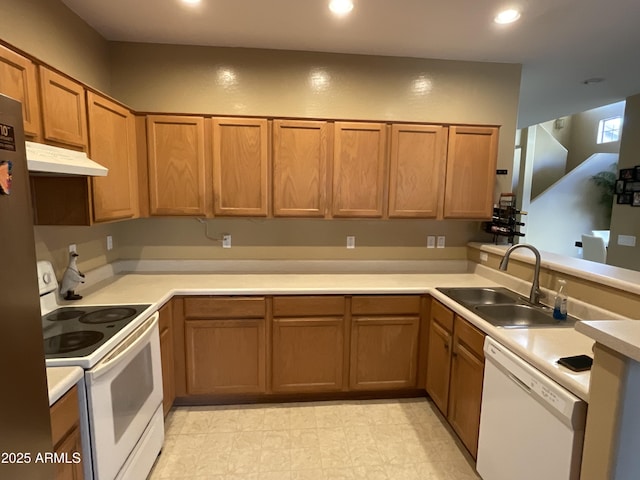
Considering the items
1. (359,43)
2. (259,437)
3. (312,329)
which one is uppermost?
(359,43)

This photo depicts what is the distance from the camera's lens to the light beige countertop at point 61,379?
4.15ft

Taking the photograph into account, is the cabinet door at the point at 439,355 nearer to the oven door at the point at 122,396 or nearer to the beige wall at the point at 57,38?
the oven door at the point at 122,396

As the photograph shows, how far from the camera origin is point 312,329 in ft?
8.71

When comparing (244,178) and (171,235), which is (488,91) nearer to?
(244,178)

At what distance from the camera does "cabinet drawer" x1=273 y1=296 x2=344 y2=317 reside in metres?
2.61

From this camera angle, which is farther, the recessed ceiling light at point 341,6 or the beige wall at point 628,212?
the beige wall at point 628,212

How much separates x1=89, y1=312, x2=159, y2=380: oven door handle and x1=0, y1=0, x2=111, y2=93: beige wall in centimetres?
144

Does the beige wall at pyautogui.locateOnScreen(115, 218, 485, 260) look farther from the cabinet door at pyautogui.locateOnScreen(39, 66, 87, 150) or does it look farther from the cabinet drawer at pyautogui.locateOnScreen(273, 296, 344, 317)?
the cabinet door at pyautogui.locateOnScreen(39, 66, 87, 150)

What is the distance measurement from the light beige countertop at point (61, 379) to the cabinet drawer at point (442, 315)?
2.03m

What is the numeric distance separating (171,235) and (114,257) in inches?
18.7

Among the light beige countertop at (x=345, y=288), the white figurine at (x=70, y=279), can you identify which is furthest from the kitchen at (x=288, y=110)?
the white figurine at (x=70, y=279)

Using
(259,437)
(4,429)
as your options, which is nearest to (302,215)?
(259,437)

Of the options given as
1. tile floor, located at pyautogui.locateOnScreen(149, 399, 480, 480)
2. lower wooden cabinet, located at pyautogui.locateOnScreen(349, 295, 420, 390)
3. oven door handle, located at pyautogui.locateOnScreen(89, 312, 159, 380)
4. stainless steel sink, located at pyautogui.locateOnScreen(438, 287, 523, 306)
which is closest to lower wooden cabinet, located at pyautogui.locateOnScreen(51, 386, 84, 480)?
oven door handle, located at pyautogui.locateOnScreen(89, 312, 159, 380)

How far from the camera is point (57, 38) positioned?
2.22 m
